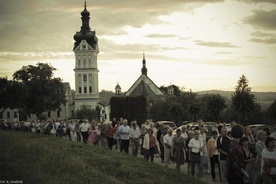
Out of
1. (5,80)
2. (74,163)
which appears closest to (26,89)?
(5,80)

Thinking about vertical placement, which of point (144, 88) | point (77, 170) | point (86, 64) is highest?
point (86, 64)

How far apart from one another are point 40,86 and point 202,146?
8129 cm

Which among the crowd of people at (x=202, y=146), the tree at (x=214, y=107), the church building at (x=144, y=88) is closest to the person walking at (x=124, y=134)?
the crowd of people at (x=202, y=146)

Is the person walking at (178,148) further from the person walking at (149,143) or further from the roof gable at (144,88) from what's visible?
the roof gable at (144,88)

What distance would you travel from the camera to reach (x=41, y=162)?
48.1ft

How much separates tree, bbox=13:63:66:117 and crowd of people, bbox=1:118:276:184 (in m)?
56.2

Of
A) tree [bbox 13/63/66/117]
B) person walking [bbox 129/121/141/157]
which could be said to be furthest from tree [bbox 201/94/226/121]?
tree [bbox 13/63/66/117]

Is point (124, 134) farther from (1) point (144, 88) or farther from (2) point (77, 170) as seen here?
(1) point (144, 88)

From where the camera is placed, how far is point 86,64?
14238 cm

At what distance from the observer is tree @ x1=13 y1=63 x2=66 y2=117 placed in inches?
3693

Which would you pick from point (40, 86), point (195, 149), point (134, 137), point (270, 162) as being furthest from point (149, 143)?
point (40, 86)

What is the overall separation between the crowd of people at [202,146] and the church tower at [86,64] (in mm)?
102360

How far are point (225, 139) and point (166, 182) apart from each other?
2.09m

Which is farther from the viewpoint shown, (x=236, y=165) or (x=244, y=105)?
(x=244, y=105)
